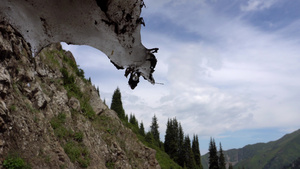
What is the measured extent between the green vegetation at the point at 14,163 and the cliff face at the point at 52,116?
14cm

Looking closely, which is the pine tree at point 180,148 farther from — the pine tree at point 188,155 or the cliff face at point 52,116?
the cliff face at point 52,116

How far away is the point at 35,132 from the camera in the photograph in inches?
401

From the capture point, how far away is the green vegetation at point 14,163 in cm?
786

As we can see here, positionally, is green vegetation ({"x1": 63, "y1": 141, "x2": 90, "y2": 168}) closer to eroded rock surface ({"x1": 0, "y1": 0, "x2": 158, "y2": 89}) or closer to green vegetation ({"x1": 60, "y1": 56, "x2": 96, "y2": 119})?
green vegetation ({"x1": 60, "y1": 56, "x2": 96, "y2": 119})

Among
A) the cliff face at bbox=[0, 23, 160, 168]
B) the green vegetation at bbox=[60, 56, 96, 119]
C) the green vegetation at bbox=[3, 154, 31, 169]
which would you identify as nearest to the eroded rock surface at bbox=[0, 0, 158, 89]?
the cliff face at bbox=[0, 23, 160, 168]

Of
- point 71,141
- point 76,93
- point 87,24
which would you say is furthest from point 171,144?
point 87,24

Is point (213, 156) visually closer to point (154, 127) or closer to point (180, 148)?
point (180, 148)

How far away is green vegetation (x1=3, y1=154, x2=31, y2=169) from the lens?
7.86 m

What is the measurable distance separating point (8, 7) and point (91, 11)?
529 mm

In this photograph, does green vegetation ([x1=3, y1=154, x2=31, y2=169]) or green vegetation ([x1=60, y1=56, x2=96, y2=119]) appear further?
green vegetation ([x1=60, y1=56, x2=96, y2=119])

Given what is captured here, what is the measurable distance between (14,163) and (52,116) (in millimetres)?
5270

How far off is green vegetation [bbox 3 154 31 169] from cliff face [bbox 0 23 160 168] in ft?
0.47

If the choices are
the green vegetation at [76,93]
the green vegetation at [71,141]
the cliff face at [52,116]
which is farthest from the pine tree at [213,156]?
the green vegetation at [71,141]

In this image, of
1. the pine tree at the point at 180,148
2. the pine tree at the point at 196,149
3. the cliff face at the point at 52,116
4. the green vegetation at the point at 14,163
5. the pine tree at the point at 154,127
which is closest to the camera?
the green vegetation at the point at 14,163
